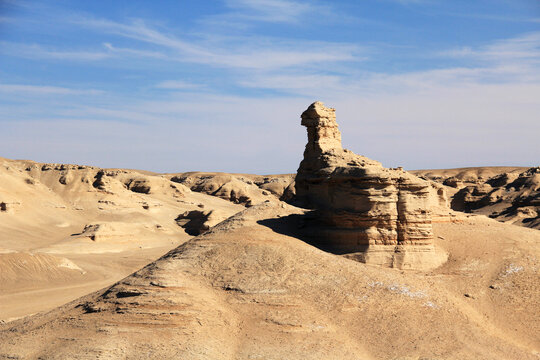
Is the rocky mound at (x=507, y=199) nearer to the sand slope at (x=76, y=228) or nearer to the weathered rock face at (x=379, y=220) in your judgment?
the sand slope at (x=76, y=228)

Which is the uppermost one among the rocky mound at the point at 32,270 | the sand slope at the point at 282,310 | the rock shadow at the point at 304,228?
the rock shadow at the point at 304,228

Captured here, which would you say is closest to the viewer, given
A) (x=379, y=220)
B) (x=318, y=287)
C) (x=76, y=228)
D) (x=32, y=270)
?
(x=318, y=287)

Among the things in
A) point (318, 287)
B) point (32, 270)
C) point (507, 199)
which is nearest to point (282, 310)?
point (318, 287)

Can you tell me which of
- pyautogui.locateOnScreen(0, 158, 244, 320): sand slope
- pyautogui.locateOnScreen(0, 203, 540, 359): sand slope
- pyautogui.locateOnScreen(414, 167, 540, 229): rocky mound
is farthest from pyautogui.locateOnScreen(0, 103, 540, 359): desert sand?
pyautogui.locateOnScreen(414, 167, 540, 229): rocky mound

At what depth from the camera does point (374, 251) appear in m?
24.5

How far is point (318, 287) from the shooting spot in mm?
20969

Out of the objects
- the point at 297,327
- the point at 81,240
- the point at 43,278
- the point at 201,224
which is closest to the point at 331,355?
the point at 297,327

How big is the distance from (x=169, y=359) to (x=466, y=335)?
943 cm

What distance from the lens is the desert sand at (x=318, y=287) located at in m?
18.2

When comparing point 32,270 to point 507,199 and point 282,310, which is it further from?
point 507,199

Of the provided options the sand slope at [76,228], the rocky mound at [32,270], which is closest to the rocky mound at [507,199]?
the sand slope at [76,228]

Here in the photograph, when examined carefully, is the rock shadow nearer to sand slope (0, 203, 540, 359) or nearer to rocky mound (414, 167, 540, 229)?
sand slope (0, 203, 540, 359)

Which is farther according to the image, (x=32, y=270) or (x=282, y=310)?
(x=32, y=270)

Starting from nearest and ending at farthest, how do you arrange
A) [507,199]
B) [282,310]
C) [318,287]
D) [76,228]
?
[282,310]
[318,287]
[76,228]
[507,199]
